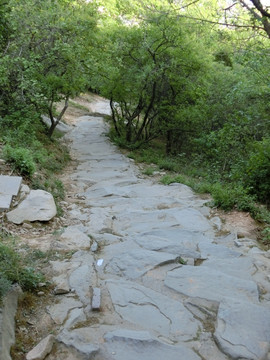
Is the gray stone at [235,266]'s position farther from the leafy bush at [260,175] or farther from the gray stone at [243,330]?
the leafy bush at [260,175]

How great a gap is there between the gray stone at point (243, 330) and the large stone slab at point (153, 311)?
235mm

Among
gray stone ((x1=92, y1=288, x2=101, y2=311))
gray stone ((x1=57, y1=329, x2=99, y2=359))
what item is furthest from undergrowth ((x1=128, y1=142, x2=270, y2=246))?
gray stone ((x1=57, y1=329, x2=99, y2=359))

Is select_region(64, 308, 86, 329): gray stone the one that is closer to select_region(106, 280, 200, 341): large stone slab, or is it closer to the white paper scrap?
select_region(106, 280, 200, 341): large stone slab

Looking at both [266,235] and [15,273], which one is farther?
[266,235]

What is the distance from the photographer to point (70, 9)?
407 inches

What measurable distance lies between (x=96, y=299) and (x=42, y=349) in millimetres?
710

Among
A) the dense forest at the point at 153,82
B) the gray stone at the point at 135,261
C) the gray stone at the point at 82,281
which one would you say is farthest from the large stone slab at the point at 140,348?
the dense forest at the point at 153,82

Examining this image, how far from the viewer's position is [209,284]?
138 inches

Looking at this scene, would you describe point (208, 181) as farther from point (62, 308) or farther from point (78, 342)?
point (78, 342)

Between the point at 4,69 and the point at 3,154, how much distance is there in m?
2.53

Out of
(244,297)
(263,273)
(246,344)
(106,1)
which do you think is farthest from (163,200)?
(106,1)

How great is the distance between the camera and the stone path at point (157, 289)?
2.53m

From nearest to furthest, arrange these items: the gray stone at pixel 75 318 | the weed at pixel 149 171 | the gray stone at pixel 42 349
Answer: the gray stone at pixel 42 349
the gray stone at pixel 75 318
the weed at pixel 149 171

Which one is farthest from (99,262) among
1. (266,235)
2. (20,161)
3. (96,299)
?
(20,161)
